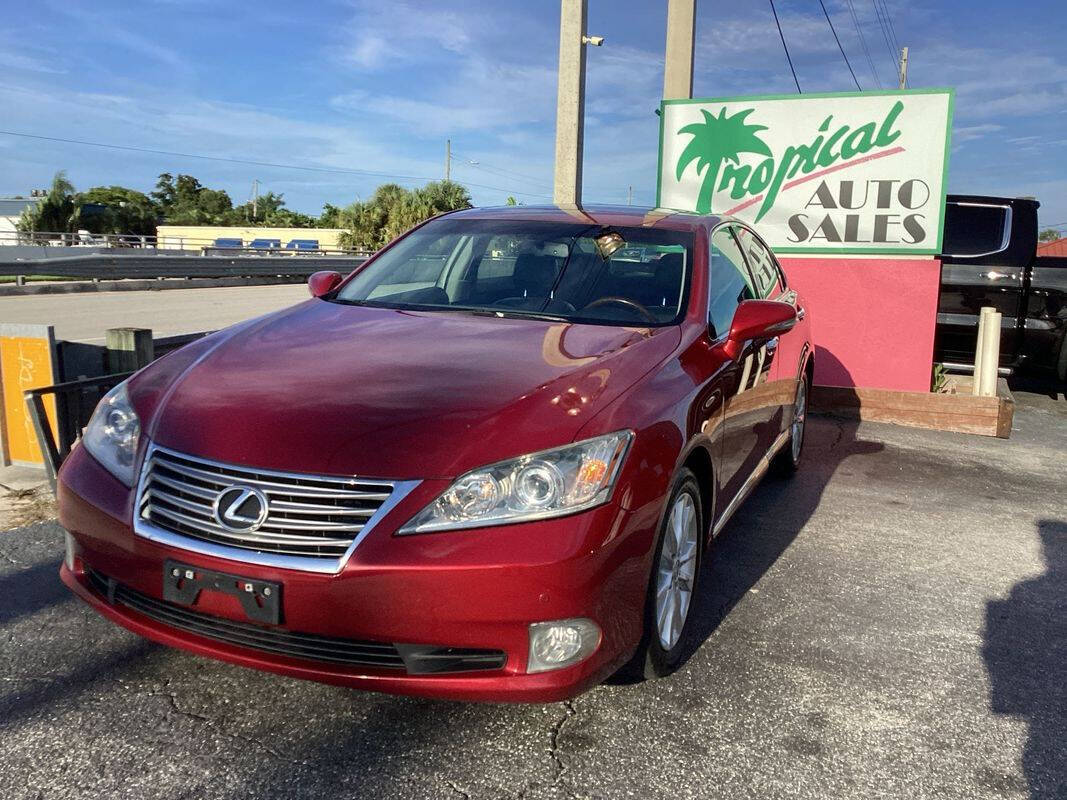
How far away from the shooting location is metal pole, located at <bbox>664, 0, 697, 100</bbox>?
450 inches

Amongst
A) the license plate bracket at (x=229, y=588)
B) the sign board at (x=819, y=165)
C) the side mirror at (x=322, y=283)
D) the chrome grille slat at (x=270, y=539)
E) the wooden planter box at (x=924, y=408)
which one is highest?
the sign board at (x=819, y=165)

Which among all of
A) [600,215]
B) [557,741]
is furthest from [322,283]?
[557,741]

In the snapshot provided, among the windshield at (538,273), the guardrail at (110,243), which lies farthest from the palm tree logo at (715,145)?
the guardrail at (110,243)

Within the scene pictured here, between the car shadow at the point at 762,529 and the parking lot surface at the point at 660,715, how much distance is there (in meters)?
0.03

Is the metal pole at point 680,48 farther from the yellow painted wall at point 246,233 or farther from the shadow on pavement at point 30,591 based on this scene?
the yellow painted wall at point 246,233

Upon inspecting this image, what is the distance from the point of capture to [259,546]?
2.49m

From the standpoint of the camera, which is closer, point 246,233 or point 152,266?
point 152,266

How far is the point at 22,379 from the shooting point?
5.31 meters

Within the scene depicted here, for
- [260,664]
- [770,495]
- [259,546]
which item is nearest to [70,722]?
[260,664]

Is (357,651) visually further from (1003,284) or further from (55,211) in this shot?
(55,211)

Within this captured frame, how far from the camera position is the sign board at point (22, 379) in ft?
17.1

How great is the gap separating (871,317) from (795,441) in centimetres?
292

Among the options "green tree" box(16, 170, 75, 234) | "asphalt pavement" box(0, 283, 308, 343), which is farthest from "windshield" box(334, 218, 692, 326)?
"green tree" box(16, 170, 75, 234)

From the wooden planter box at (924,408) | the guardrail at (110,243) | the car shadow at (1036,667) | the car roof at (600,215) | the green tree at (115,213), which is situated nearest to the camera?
the car shadow at (1036,667)
